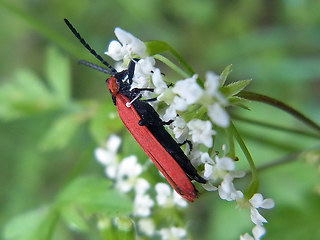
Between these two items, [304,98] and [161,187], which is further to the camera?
[304,98]

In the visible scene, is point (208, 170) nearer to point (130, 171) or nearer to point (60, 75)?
point (130, 171)

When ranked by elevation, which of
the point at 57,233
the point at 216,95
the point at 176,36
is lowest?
the point at 57,233

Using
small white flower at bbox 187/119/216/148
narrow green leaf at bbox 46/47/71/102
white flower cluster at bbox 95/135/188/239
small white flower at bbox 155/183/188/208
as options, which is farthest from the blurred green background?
small white flower at bbox 187/119/216/148

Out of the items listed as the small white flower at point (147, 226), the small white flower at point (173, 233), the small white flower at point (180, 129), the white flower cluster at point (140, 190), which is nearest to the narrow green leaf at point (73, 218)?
the white flower cluster at point (140, 190)

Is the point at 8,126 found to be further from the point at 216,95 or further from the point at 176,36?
the point at 216,95

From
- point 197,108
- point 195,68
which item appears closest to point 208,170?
point 197,108

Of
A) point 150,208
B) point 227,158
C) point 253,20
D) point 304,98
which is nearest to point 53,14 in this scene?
point 253,20
